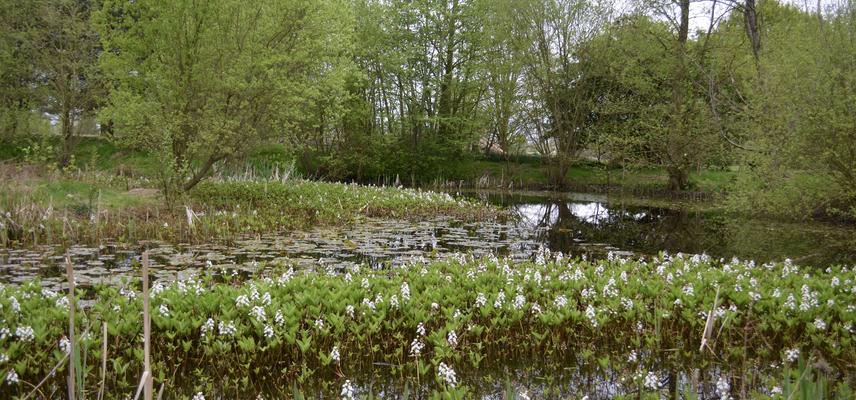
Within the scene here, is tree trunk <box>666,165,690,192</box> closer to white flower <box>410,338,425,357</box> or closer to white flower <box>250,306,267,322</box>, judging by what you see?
white flower <box>410,338,425,357</box>

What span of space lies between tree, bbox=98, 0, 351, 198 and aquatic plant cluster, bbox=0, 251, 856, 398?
10.2 meters

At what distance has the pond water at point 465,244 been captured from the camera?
9.18 metres

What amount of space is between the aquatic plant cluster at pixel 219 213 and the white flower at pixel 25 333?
6746 mm

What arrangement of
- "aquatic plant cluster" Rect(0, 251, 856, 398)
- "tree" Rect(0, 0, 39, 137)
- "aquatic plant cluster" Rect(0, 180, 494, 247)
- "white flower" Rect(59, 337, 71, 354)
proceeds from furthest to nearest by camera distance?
"tree" Rect(0, 0, 39, 137) → "aquatic plant cluster" Rect(0, 180, 494, 247) → "aquatic plant cluster" Rect(0, 251, 856, 398) → "white flower" Rect(59, 337, 71, 354)

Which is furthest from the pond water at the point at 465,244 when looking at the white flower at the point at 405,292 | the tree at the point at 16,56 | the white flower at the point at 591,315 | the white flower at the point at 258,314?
the tree at the point at 16,56

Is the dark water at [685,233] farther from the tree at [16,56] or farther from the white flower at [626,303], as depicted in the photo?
the tree at [16,56]

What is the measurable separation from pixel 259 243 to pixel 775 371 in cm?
916

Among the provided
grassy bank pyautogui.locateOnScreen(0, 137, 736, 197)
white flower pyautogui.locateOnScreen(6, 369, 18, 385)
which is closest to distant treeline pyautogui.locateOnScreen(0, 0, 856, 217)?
grassy bank pyautogui.locateOnScreen(0, 137, 736, 197)

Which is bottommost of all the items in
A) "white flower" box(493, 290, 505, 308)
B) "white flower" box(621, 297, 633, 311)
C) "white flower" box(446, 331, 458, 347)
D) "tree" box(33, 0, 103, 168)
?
"white flower" box(446, 331, 458, 347)

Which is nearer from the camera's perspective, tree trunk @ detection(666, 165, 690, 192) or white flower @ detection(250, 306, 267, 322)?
white flower @ detection(250, 306, 267, 322)

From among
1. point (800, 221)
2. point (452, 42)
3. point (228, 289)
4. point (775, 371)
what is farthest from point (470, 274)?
point (452, 42)

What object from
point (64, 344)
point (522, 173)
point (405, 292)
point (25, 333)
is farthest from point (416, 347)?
point (522, 173)

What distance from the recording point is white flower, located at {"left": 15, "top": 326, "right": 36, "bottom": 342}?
4.85 metres

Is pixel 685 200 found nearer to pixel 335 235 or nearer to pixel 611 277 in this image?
pixel 335 235
